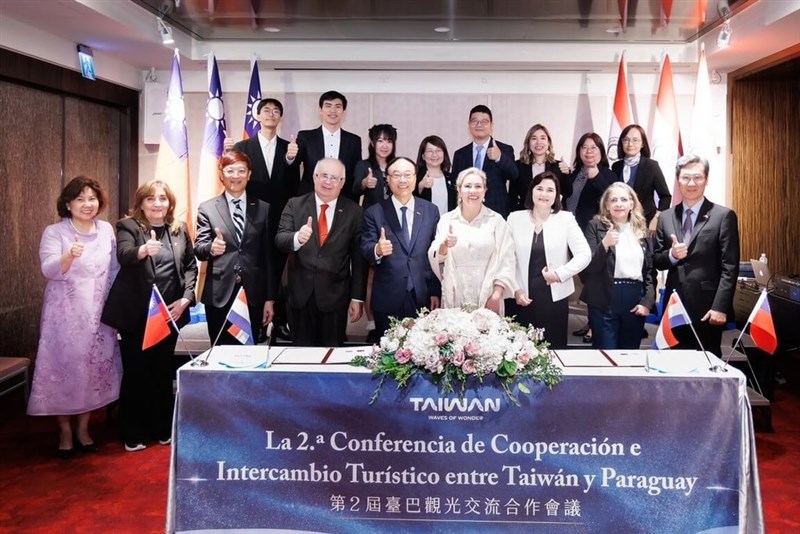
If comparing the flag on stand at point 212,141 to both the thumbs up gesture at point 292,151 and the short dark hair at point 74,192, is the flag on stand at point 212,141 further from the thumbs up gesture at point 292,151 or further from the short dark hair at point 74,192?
the short dark hair at point 74,192

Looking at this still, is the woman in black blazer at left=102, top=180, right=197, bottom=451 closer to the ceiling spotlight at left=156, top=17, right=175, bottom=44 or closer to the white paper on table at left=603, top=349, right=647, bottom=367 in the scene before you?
the ceiling spotlight at left=156, top=17, right=175, bottom=44

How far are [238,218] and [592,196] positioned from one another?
240 centimetres

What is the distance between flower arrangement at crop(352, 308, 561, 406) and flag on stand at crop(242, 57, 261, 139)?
147 inches

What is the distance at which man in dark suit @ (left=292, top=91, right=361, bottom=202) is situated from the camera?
5023 millimetres

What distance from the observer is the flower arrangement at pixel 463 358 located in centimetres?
269

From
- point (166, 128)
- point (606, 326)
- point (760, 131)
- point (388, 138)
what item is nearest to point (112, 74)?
point (166, 128)

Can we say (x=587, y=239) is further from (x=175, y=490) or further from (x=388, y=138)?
(x=175, y=490)

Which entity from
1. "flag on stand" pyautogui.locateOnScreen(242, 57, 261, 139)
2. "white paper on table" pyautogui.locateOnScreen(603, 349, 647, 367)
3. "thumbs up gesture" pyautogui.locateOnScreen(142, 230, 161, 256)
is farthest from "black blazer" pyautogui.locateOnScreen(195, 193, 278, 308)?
"white paper on table" pyautogui.locateOnScreen(603, 349, 647, 367)

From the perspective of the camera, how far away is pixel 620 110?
238 inches

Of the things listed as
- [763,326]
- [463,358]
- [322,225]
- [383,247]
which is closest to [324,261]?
[322,225]

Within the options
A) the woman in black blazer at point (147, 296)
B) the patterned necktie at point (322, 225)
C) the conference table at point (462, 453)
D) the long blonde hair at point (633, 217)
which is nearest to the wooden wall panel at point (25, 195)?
the woman in black blazer at point (147, 296)

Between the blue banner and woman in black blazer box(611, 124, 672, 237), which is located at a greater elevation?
woman in black blazer box(611, 124, 672, 237)

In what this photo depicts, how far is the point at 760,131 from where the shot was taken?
251 inches

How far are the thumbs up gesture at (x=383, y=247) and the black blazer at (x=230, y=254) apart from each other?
746 millimetres
